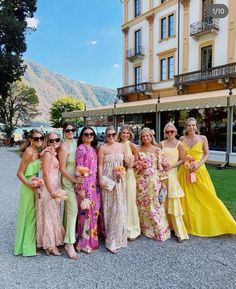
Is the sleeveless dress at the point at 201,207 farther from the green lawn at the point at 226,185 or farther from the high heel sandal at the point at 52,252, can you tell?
the high heel sandal at the point at 52,252

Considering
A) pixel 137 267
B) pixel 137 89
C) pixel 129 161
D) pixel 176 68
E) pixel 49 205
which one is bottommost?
pixel 137 267

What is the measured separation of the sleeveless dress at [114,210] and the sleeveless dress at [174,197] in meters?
0.77

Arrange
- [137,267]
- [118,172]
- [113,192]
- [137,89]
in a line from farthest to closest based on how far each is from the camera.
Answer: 1. [137,89]
2. [113,192]
3. [118,172]
4. [137,267]

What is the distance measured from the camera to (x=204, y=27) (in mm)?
20688

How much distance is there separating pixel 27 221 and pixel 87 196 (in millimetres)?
848

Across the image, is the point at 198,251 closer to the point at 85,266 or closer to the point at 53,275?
the point at 85,266

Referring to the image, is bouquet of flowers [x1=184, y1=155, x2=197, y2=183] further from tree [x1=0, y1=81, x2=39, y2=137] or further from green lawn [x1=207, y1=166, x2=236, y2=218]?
tree [x1=0, y1=81, x2=39, y2=137]

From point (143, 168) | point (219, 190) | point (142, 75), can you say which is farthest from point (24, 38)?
point (143, 168)

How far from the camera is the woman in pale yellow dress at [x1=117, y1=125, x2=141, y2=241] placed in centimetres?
428

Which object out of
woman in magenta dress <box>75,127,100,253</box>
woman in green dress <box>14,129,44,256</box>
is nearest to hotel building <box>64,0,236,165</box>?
woman in magenta dress <box>75,127,100,253</box>

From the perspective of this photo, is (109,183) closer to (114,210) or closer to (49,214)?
(114,210)

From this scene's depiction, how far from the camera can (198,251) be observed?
3.92m

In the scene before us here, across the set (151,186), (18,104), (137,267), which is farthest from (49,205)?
(18,104)

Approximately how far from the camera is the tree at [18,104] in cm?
3844
